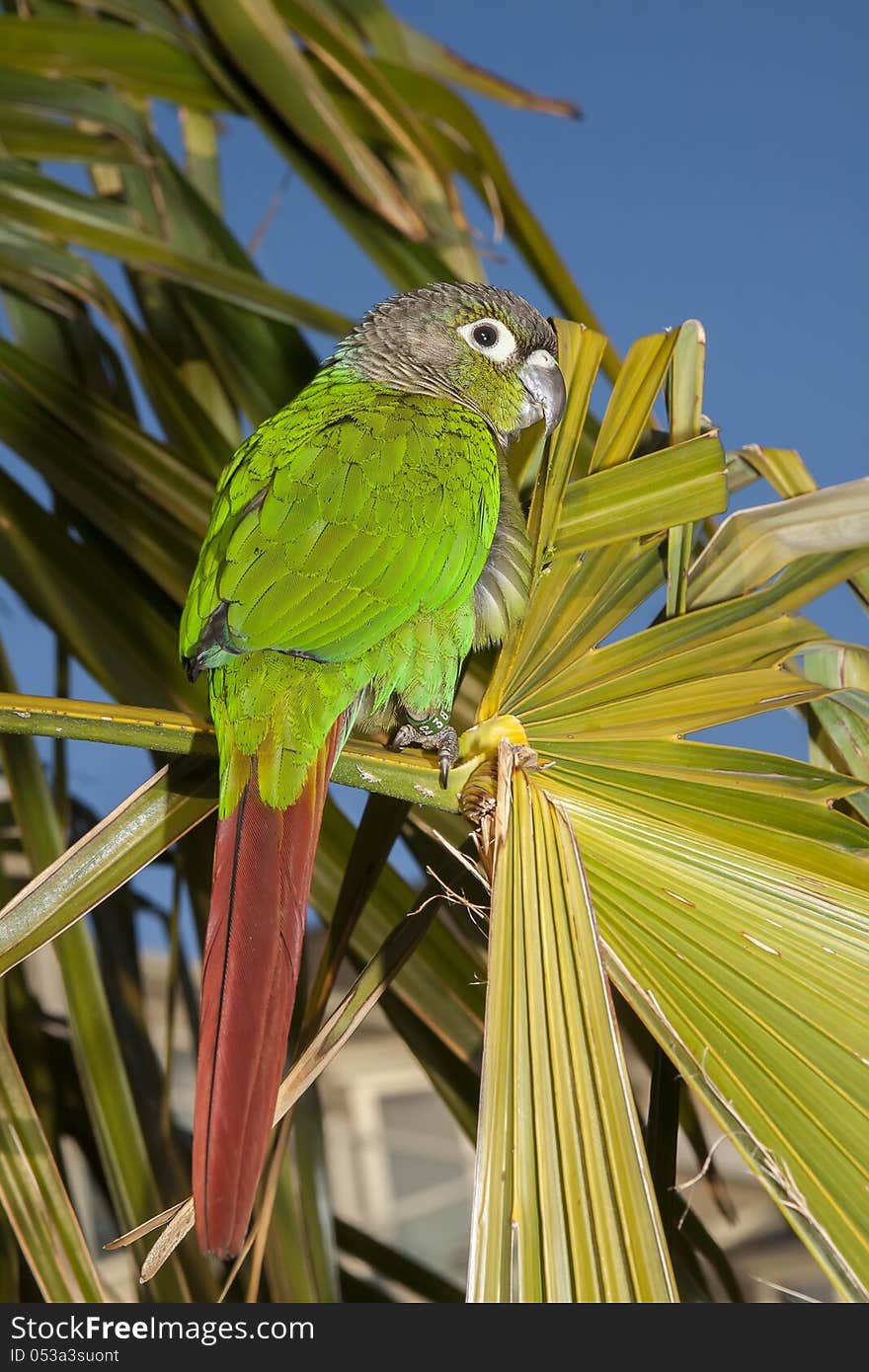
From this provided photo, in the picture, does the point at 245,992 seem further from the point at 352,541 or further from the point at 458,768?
the point at 352,541

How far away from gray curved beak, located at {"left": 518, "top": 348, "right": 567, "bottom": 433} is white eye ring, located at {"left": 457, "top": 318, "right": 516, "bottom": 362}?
0.04m

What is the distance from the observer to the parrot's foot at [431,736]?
129 cm

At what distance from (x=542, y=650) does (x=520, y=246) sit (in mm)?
930

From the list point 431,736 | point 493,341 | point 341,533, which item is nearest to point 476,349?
point 493,341

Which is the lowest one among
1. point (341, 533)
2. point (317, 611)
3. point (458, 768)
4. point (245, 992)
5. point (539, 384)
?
point (245, 992)

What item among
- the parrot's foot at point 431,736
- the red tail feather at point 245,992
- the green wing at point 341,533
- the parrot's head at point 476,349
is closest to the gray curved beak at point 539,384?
the parrot's head at point 476,349

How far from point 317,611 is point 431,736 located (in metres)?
0.24

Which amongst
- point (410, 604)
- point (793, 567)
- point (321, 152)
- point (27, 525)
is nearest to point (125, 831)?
point (410, 604)

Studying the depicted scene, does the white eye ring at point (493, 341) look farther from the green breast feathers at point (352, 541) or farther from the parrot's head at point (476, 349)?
the green breast feathers at point (352, 541)

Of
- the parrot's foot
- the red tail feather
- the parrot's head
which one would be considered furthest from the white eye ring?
the red tail feather

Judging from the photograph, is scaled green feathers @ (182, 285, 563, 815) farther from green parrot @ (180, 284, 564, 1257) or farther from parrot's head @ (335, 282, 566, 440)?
parrot's head @ (335, 282, 566, 440)

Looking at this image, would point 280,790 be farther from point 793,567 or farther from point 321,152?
point 321,152

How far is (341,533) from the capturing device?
1352mm

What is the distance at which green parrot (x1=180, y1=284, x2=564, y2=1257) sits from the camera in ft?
3.24
